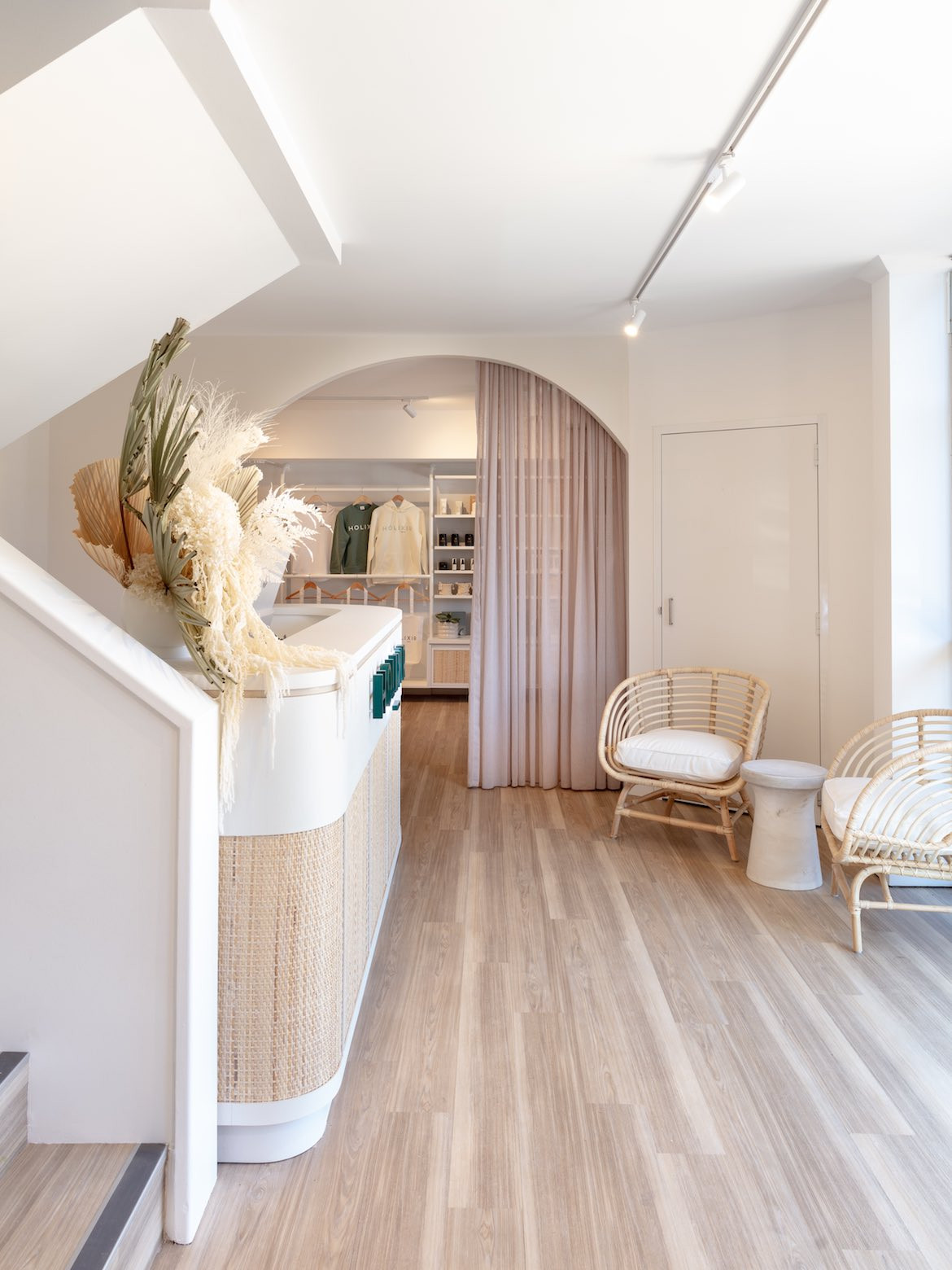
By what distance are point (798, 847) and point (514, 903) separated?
3.78ft

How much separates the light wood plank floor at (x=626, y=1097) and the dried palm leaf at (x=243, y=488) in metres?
1.38

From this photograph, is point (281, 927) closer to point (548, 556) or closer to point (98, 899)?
point (98, 899)

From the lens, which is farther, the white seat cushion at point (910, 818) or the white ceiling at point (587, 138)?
the white seat cushion at point (910, 818)

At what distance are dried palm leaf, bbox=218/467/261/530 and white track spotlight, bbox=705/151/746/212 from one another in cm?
166

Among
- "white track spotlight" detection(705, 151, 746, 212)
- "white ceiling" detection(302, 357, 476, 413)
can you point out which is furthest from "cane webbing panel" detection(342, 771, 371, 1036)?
"white ceiling" detection(302, 357, 476, 413)

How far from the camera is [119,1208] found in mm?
1375

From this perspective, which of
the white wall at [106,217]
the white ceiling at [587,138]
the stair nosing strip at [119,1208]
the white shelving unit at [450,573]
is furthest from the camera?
the white shelving unit at [450,573]

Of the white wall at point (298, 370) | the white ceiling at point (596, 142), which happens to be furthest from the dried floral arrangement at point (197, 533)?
the white wall at point (298, 370)

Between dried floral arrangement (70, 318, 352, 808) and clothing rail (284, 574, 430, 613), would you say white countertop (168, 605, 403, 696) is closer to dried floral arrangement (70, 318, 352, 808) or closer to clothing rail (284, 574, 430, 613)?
dried floral arrangement (70, 318, 352, 808)

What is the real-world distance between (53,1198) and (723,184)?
2.94m

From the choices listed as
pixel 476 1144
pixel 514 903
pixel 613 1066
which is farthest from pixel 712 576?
pixel 476 1144

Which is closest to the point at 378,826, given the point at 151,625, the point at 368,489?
the point at 151,625

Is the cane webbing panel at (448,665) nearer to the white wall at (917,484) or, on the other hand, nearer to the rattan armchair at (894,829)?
the white wall at (917,484)

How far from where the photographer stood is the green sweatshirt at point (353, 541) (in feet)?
26.6
